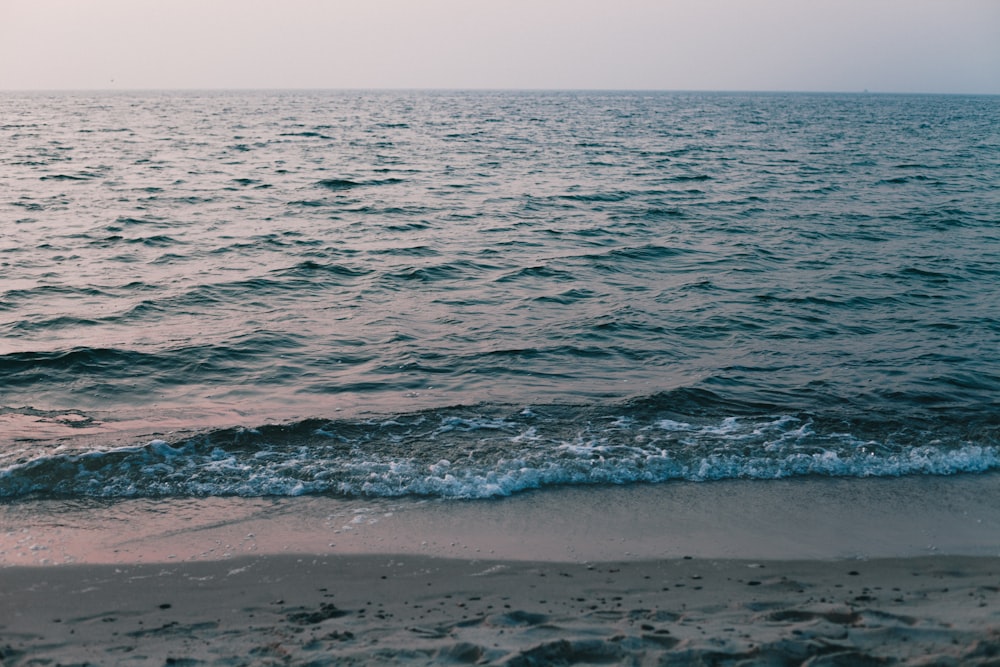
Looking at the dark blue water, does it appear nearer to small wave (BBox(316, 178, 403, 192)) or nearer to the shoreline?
small wave (BBox(316, 178, 403, 192))

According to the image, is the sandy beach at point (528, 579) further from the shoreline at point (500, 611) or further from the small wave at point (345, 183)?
the small wave at point (345, 183)

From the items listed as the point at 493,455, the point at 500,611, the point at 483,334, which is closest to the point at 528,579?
the point at 500,611

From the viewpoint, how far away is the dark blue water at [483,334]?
26.3 ft

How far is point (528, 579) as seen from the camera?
18.5ft

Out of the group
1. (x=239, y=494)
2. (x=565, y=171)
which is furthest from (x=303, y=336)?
(x=565, y=171)

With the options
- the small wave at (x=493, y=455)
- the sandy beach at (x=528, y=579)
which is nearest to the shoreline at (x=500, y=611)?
the sandy beach at (x=528, y=579)

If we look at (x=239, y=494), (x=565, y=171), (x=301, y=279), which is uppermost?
(x=565, y=171)

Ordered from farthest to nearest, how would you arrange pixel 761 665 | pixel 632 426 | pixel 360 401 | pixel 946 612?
pixel 360 401 → pixel 632 426 → pixel 946 612 → pixel 761 665

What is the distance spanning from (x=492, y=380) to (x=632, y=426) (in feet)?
7.22

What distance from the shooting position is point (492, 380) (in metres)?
10.4

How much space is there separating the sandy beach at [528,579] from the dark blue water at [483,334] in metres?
0.66

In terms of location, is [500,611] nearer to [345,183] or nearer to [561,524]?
[561,524]

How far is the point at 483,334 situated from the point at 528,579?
6832 millimetres

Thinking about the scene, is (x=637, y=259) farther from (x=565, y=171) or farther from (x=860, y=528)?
(x=565, y=171)
